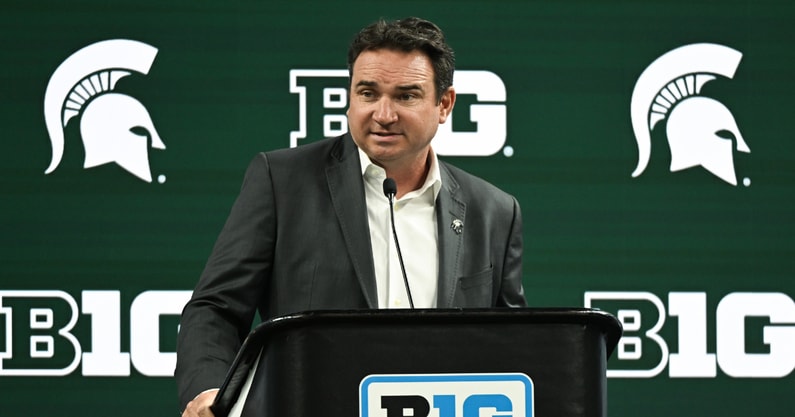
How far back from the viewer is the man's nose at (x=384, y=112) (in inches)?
87.1

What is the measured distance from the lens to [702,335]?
3.48m

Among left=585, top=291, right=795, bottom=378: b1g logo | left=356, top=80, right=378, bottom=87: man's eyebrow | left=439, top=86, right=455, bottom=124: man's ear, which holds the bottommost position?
left=585, top=291, right=795, bottom=378: b1g logo

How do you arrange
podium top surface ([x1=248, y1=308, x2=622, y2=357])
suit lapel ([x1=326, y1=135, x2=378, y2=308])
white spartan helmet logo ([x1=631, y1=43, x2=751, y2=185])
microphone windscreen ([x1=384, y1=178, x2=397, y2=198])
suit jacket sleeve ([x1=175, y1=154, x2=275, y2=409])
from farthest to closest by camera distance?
1. white spartan helmet logo ([x1=631, y1=43, x2=751, y2=185])
2. suit lapel ([x1=326, y1=135, x2=378, y2=308])
3. microphone windscreen ([x1=384, y1=178, x2=397, y2=198])
4. suit jacket sleeve ([x1=175, y1=154, x2=275, y2=409])
5. podium top surface ([x1=248, y1=308, x2=622, y2=357])

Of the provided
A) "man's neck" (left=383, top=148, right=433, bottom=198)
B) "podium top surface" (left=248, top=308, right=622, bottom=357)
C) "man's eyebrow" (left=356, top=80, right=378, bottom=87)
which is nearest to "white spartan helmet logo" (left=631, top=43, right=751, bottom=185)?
"man's neck" (left=383, top=148, right=433, bottom=198)

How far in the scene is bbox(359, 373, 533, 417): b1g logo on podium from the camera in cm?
147

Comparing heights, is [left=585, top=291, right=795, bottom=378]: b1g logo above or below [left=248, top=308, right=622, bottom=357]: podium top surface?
below

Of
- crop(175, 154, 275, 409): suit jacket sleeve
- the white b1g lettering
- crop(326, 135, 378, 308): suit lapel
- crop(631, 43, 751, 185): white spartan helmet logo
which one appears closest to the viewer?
crop(175, 154, 275, 409): suit jacket sleeve

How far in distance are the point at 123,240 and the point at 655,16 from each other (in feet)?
6.15

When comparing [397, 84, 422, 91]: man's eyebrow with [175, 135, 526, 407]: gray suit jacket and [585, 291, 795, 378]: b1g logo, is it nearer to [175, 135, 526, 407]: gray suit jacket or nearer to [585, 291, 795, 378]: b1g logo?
[175, 135, 526, 407]: gray suit jacket

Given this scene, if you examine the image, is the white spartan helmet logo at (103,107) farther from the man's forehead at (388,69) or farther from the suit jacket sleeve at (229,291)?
the man's forehead at (388,69)

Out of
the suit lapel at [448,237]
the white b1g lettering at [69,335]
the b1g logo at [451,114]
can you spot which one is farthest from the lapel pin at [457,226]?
the white b1g lettering at [69,335]

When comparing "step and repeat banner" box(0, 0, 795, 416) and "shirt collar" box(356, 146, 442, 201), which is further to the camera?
"step and repeat banner" box(0, 0, 795, 416)

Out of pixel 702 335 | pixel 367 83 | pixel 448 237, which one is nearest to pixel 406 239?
pixel 448 237

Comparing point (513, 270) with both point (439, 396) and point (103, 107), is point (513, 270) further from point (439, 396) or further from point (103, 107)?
point (103, 107)
